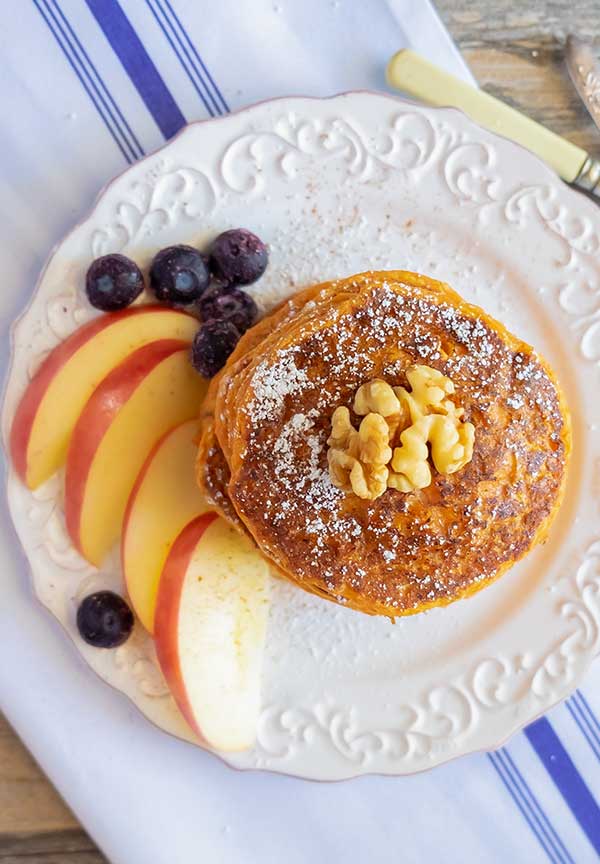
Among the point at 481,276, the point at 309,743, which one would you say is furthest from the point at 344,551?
the point at 481,276

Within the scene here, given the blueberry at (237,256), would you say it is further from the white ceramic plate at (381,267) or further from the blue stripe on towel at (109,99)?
the blue stripe on towel at (109,99)

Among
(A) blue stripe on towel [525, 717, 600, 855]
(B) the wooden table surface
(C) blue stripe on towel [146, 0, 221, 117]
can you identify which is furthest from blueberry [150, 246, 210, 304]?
(A) blue stripe on towel [525, 717, 600, 855]

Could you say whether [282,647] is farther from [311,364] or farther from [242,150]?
[242,150]

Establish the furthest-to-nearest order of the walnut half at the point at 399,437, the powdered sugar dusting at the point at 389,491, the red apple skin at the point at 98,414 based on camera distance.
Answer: the red apple skin at the point at 98,414, the powdered sugar dusting at the point at 389,491, the walnut half at the point at 399,437

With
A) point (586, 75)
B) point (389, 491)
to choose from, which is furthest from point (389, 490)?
point (586, 75)

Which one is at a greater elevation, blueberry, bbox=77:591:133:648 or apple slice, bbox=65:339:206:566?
apple slice, bbox=65:339:206:566

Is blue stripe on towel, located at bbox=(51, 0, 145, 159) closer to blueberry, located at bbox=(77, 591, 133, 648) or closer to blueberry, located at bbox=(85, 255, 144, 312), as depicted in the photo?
blueberry, located at bbox=(85, 255, 144, 312)

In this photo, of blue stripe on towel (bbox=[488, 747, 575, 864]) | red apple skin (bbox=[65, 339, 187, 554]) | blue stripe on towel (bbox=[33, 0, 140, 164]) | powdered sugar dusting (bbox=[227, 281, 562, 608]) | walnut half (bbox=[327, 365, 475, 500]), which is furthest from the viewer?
blue stripe on towel (bbox=[488, 747, 575, 864])

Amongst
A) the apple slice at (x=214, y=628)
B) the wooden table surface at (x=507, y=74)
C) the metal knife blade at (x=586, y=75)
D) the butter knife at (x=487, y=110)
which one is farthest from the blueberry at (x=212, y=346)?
the metal knife blade at (x=586, y=75)
